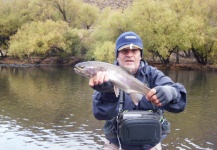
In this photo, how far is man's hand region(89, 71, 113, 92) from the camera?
159 inches

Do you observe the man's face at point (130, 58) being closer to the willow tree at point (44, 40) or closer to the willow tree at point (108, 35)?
the willow tree at point (108, 35)

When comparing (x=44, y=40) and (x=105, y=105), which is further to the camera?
(x=44, y=40)

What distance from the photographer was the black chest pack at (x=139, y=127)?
4277 millimetres

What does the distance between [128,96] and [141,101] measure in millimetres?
207

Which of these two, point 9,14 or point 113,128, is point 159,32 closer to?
point 9,14

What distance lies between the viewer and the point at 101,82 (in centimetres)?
403

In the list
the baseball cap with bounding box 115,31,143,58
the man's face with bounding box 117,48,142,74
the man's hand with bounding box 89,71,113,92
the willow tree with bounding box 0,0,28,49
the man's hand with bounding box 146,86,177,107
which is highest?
the willow tree with bounding box 0,0,28,49

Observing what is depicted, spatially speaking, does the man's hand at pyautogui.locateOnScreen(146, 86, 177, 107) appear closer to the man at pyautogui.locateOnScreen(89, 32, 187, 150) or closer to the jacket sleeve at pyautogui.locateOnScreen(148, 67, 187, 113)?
the man at pyautogui.locateOnScreen(89, 32, 187, 150)

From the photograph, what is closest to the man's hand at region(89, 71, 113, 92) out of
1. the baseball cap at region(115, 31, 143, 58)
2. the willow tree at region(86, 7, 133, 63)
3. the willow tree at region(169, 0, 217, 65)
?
the baseball cap at region(115, 31, 143, 58)

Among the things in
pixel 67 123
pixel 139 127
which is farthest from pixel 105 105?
pixel 67 123

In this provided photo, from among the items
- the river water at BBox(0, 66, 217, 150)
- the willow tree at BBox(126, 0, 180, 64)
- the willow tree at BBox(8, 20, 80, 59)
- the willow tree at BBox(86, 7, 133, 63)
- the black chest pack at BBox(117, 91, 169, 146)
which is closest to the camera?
the black chest pack at BBox(117, 91, 169, 146)

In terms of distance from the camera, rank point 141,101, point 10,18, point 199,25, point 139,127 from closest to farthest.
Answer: point 139,127 → point 141,101 → point 199,25 → point 10,18

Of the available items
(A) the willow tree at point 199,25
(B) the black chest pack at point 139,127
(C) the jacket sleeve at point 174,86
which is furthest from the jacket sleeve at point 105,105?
(A) the willow tree at point 199,25

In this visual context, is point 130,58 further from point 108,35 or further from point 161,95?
point 108,35
